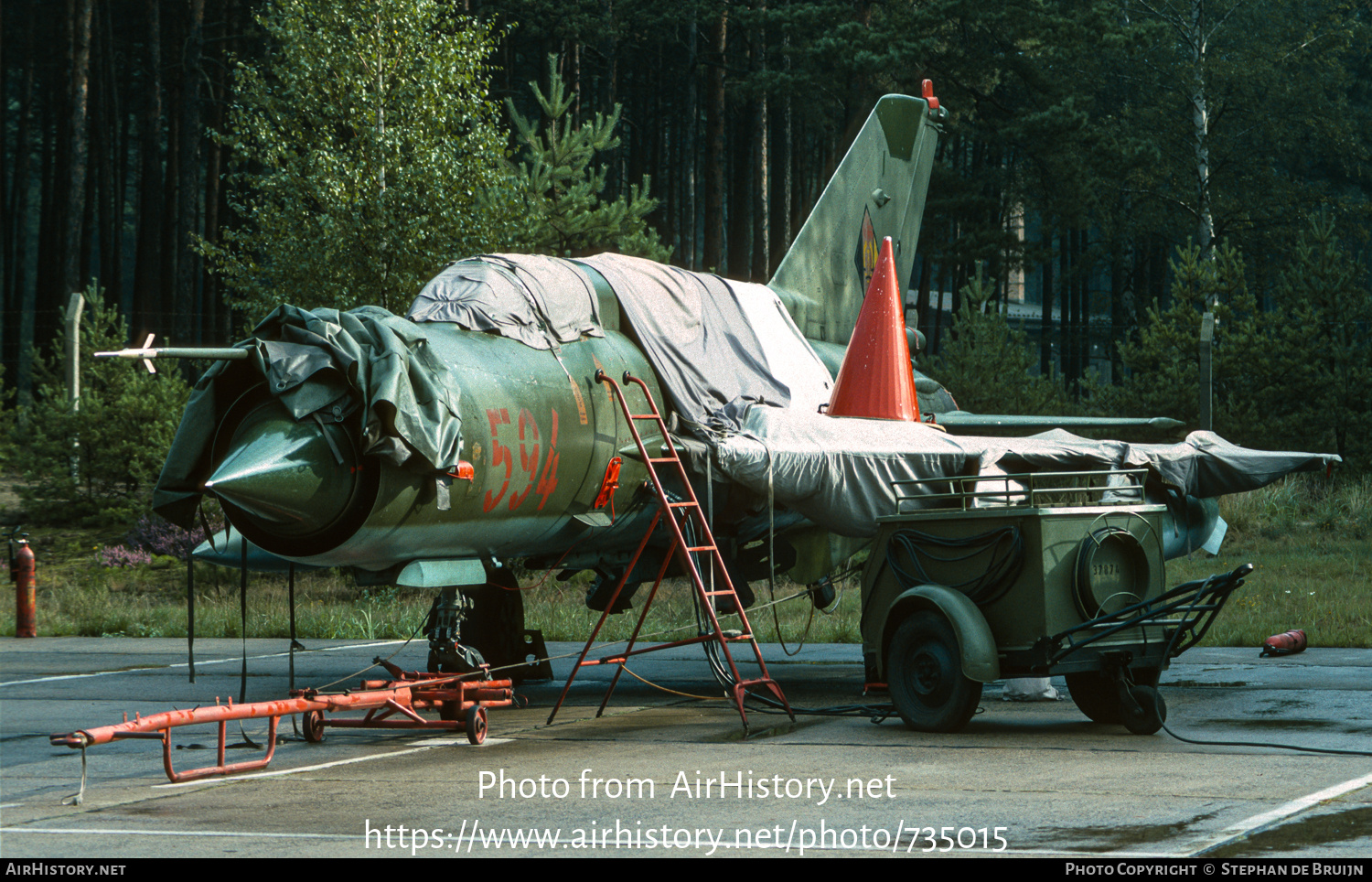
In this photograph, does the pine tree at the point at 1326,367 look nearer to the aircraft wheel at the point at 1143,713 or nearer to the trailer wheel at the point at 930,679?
the aircraft wheel at the point at 1143,713

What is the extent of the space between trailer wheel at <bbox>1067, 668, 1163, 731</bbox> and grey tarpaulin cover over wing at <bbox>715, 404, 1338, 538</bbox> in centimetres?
204

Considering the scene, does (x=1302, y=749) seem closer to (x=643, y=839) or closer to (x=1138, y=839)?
(x=1138, y=839)

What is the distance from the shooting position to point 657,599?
21031 millimetres

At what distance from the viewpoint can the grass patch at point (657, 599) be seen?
56.3ft

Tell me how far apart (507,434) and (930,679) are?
331 cm

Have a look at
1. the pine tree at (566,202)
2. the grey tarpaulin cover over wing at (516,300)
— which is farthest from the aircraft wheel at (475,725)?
the pine tree at (566,202)

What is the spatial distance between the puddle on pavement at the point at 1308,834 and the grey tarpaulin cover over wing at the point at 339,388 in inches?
190

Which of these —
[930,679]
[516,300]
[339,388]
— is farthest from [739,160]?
[339,388]

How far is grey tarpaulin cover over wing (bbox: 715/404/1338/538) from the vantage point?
1058 centimetres

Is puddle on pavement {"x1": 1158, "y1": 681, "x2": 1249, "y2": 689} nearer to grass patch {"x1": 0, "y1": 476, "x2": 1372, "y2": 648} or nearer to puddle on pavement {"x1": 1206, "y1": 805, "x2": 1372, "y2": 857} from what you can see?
grass patch {"x1": 0, "y1": 476, "x2": 1372, "y2": 648}

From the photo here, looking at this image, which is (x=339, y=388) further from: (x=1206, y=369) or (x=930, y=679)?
(x=1206, y=369)

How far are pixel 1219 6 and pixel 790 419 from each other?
174 ft

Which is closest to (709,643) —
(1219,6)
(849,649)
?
(849,649)

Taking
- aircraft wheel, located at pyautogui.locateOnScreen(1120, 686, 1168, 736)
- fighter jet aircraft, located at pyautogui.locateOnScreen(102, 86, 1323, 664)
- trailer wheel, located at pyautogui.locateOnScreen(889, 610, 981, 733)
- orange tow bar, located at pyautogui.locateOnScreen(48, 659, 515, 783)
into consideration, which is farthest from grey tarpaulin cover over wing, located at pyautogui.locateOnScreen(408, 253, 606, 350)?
aircraft wheel, located at pyautogui.locateOnScreen(1120, 686, 1168, 736)
